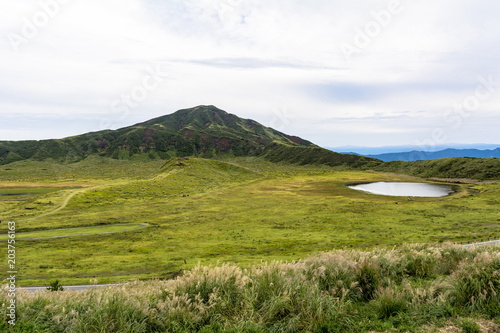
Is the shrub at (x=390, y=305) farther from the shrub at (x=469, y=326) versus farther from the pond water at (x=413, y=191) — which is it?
the pond water at (x=413, y=191)

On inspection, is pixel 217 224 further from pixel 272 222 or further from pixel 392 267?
pixel 392 267

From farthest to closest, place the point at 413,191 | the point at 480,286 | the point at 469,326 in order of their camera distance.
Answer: the point at 413,191
the point at 480,286
the point at 469,326

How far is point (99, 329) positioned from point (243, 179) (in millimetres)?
148250

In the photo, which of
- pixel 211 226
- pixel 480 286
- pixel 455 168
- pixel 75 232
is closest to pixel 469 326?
pixel 480 286

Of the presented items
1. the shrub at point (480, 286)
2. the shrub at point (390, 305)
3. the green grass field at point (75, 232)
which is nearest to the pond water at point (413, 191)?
the green grass field at point (75, 232)

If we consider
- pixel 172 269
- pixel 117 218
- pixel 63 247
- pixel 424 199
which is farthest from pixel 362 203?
pixel 63 247

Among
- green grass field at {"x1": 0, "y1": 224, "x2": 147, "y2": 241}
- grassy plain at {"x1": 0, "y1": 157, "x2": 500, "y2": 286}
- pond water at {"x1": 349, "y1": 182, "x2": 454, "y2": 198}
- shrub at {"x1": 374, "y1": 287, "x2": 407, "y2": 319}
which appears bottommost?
green grass field at {"x1": 0, "y1": 224, "x2": 147, "y2": 241}

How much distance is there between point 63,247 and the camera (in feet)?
139

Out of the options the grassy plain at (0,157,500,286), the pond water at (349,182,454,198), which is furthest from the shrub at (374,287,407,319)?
the pond water at (349,182,454,198)

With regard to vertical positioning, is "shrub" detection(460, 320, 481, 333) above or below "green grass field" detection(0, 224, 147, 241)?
above

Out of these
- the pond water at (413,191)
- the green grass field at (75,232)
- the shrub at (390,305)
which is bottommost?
the green grass field at (75,232)

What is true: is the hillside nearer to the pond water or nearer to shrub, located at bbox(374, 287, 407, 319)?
the pond water

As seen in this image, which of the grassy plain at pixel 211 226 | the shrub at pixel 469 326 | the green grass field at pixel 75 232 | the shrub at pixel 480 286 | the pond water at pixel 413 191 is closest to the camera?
the shrub at pixel 469 326

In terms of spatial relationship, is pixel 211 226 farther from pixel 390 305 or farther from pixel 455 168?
pixel 455 168
